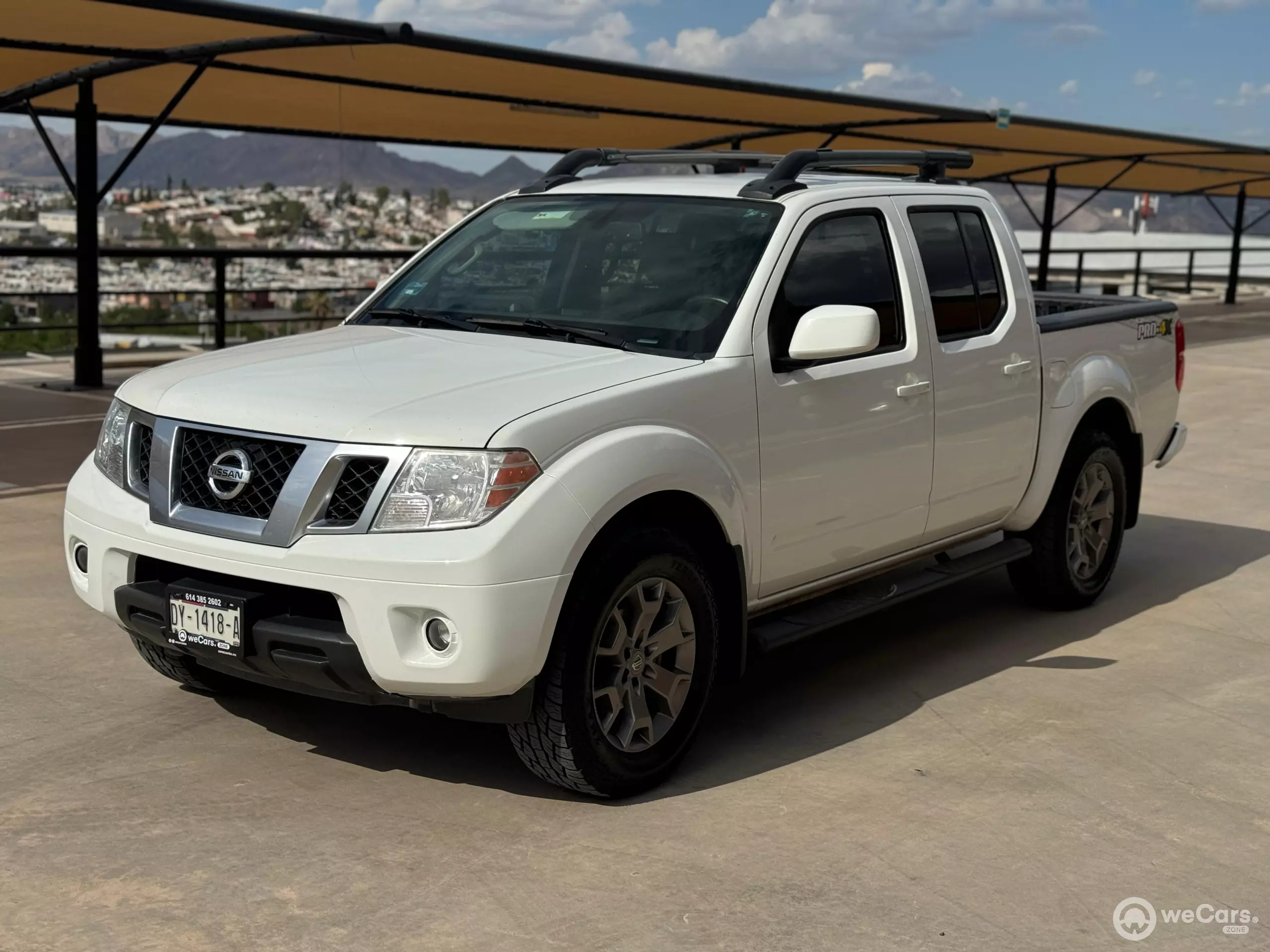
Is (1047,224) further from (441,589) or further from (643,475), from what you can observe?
(441,589)

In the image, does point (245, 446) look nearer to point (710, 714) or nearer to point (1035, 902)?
point (710, 714)

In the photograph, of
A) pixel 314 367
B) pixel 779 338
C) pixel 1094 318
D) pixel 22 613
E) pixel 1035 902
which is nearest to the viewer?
pixel 1035 902

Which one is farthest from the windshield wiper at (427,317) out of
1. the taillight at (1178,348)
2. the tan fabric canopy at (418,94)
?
the tan fabric canopy at (418,94)

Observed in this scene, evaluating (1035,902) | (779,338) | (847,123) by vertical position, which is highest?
(847,123)

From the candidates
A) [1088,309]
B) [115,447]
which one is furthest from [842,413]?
[1088,309]

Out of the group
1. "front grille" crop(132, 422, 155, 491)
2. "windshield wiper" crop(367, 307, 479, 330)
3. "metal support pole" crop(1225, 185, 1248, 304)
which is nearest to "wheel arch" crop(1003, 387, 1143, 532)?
"windshield wiper" crop(367, 307, 479, 330)

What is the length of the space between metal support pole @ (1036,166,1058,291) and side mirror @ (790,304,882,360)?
20552 millimetres

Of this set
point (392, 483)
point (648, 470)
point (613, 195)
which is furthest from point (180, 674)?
point (613, 195)

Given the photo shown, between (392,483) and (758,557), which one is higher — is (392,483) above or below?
above

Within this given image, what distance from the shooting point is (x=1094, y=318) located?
258 inches

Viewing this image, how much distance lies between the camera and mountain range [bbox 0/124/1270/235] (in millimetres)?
15664

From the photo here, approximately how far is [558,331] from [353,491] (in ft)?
3.72

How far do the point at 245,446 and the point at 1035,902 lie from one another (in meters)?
2.40

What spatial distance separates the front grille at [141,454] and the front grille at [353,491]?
2.54 feet
